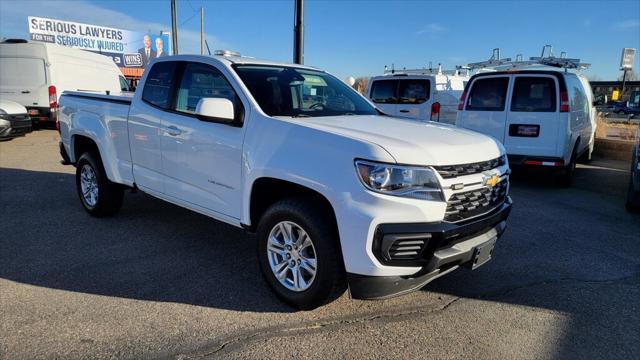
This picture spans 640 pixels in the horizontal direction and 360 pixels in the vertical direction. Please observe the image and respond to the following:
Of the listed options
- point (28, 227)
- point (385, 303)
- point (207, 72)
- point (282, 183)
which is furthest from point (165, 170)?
point (385, 303)

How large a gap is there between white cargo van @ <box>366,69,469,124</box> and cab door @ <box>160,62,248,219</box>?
772 centimetres

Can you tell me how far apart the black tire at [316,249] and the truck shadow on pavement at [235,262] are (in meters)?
0.22

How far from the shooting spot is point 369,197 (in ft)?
9.19

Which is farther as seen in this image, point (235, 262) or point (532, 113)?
point (532, 113)

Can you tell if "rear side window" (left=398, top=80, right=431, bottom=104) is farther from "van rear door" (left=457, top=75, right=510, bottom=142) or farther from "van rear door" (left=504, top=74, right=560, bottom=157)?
"van rear door" (left=504, top=74, right=560, bottom=157)

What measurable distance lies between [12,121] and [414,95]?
9.86 m

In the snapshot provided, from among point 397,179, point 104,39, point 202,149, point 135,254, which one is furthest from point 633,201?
point 104,39

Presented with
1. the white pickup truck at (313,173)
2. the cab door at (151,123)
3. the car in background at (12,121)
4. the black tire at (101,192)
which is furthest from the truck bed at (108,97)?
the car in background at (12,121)

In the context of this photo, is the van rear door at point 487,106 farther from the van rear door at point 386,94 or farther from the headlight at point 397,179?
the headlight at point 397,179

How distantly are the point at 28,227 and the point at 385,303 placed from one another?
162 inches

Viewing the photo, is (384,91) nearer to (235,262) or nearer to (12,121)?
(235,262)

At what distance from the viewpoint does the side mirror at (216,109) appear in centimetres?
346

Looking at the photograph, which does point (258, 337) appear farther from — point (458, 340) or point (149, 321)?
point (458, 340)

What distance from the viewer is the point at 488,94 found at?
329 inches
